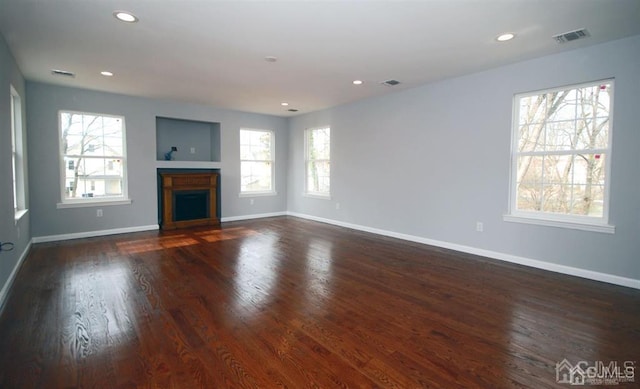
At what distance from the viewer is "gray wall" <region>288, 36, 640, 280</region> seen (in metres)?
3.25

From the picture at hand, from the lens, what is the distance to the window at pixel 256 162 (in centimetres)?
740

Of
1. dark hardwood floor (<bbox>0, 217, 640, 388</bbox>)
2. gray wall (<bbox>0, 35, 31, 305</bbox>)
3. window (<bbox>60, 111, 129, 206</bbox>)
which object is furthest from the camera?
window (<bbox>60, 111, 129, 206</bbox>)

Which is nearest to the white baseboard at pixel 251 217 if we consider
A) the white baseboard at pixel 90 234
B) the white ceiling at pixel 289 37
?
the white baseboard at pixel 90 234

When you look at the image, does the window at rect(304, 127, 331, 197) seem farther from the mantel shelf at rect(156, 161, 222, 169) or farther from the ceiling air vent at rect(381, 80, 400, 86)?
the ceiling air vent at rect(381, 80, 400, 86)

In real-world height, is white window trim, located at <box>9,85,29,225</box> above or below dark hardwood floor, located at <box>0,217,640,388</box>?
above

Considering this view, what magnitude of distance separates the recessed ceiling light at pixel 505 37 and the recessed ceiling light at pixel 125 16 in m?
3.40

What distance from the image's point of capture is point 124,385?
1.75 metres

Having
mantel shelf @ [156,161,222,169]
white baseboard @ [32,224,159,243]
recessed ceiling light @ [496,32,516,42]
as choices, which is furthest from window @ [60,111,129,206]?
recessed ceiling light @ [496,32,516,42]

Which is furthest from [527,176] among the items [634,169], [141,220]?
[141,220]

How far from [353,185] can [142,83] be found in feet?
12.9

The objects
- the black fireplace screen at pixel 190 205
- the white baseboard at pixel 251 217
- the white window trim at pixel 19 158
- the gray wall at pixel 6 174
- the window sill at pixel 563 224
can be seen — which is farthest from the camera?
the white baseboard at pixel 251 217

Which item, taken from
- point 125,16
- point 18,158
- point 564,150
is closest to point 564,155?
point 564,150

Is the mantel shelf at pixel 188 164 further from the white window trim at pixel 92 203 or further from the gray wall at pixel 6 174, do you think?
the gray wall at pixel 6 174

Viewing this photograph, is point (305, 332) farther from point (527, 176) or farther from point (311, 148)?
point (311, 148)
